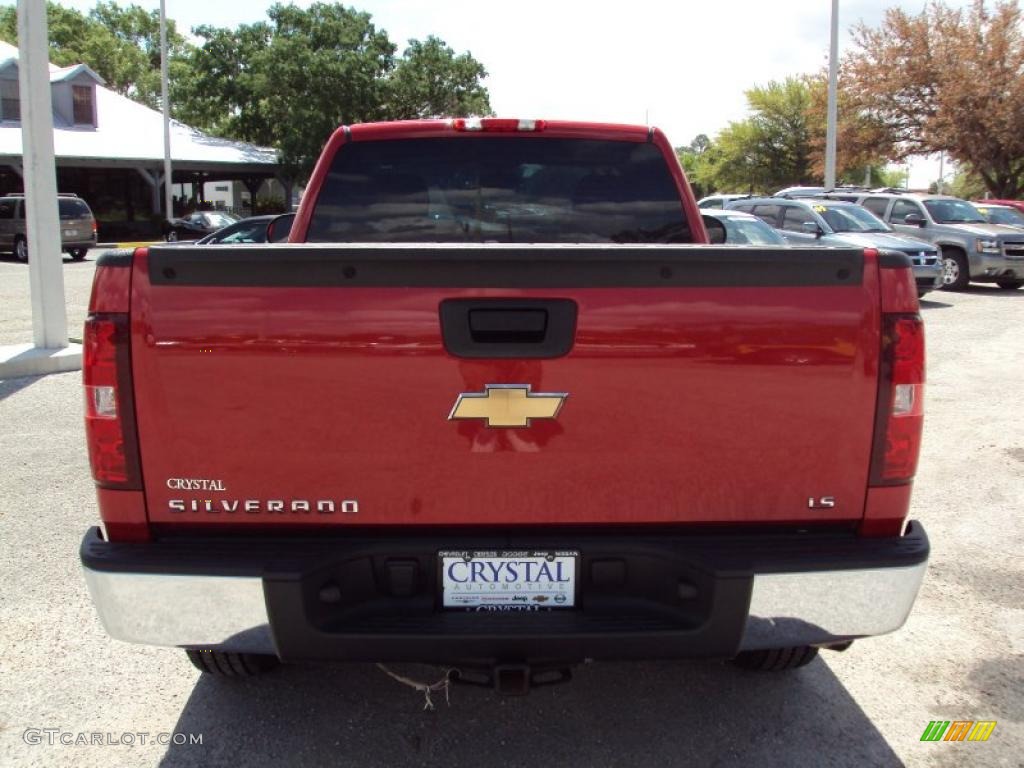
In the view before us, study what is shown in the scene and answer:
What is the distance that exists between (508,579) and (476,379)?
560mm

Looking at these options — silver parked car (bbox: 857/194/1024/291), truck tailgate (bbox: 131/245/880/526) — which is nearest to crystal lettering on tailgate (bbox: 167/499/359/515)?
truck tailgate (bbox: 131/245/880/526)

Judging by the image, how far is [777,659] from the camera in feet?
11.1

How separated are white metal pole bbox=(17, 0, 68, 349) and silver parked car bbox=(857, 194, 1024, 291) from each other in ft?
48.5

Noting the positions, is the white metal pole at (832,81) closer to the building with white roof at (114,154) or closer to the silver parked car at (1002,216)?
the silver parked car at (1002,216)

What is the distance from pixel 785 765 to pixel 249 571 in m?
1.79

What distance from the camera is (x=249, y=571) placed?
246 cm

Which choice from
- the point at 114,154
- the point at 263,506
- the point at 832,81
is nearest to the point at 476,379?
the point at 263,506

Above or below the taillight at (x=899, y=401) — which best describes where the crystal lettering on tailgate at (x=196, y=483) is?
below

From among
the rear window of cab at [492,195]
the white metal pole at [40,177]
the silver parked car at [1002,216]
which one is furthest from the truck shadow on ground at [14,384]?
the silver parked car at [1002,216]

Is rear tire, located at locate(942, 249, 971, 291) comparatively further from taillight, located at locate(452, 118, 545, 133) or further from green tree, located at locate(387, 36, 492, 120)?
green tree, located at locate(387, 36, 492, 120)

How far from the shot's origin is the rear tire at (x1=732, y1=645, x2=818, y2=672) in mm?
3354

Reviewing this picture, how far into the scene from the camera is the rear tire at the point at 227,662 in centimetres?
324

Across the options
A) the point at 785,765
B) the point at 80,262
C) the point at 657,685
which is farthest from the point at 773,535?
the point at 80,262

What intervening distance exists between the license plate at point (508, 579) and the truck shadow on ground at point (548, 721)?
74 cm
